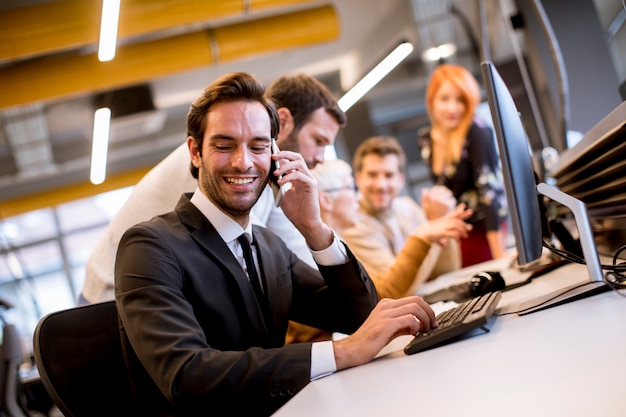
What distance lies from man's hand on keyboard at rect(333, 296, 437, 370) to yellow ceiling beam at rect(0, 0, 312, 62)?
13.3 feet

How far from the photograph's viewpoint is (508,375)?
0.81 m

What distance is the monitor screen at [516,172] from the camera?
1190 millimetres

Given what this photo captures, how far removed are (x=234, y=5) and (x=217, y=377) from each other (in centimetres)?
431

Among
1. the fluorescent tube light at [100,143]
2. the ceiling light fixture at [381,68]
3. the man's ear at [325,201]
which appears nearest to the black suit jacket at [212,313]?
the man's ear at [325,201]

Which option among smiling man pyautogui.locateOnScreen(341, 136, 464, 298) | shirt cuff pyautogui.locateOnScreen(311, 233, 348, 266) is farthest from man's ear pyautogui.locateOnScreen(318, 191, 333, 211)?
shirt cuff pyautogui.locateOnScreen(311, 233, 348, 266)

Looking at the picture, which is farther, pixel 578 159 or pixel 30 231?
pixel 30 231

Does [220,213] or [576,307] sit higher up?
[220,213]

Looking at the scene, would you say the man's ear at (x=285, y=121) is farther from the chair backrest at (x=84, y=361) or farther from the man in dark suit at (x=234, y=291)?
the chair backrest at (x=84, y=361)

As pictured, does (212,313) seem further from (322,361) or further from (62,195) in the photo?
(62,195)

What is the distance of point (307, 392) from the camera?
3.34 ft

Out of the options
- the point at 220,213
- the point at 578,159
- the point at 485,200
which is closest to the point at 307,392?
the point at 220,213

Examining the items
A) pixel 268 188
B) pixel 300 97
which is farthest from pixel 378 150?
pixel 268 188

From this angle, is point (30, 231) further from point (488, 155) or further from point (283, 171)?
point (283, 171)

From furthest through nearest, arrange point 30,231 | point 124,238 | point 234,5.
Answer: point 30,231 → point 234,5 → point 124,238
